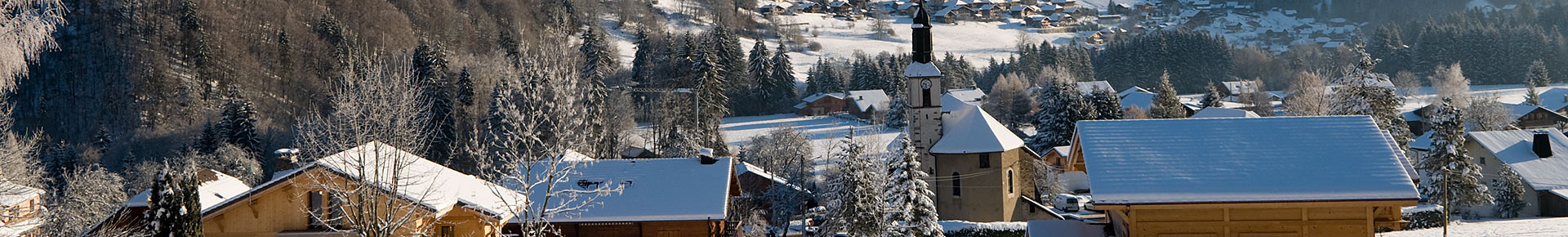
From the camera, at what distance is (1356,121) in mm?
17328

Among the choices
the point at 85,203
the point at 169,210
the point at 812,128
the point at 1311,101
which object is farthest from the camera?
the point at 812,128

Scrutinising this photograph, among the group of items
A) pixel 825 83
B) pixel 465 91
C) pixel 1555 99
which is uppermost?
pixel 465 91

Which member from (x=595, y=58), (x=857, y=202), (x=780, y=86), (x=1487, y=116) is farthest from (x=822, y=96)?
(x=857, y=202)

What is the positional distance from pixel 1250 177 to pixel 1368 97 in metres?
28.8

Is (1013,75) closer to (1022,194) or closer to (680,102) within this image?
(680,102)

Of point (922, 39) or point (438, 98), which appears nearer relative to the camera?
point (922, 39)

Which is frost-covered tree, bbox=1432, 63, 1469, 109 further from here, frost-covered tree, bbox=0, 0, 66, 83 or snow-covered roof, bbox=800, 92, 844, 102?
frost-covered tree, bbox=0, 0, 66, 83

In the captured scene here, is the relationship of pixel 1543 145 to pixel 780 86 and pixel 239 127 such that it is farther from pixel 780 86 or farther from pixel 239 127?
pixel 239 127

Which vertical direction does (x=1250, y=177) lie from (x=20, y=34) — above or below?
below

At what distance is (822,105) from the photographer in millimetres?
79562

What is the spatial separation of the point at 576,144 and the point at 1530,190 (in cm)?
3799

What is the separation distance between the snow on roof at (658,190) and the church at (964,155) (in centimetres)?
1409

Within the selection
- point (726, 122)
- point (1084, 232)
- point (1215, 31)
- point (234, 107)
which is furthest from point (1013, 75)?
point (1215, 31)

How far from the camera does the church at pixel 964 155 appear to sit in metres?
40.7
